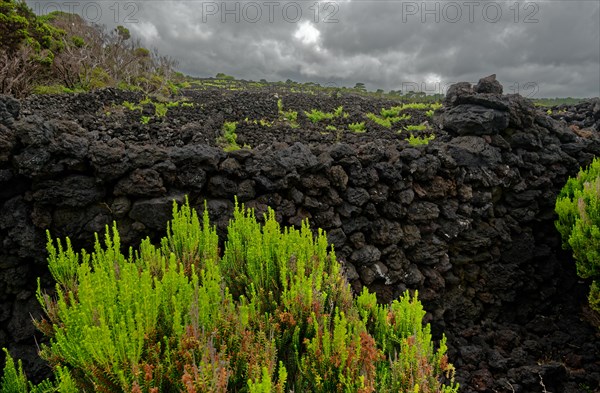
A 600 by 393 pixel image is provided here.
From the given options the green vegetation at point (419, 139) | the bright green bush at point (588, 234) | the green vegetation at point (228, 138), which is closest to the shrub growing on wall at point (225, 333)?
the bright green bush at point (588, 234)

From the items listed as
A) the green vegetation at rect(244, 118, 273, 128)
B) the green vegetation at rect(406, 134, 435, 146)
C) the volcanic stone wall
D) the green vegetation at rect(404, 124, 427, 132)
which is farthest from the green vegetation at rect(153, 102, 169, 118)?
the green vegetation at rect(404, 124, 427, 132)

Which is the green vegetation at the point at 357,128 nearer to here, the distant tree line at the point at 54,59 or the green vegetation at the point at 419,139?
the green vegetation at the point at 419,139

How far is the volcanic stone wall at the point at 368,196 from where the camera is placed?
16.6 ft

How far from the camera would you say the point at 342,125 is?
16.7 meters

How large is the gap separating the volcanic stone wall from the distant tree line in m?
5.93

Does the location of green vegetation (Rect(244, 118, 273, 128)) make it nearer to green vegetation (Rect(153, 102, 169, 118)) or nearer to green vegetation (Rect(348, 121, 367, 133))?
green vegetation (Rect(153, 102, 169, 118))

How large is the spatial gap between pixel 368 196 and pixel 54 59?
19.2 meters

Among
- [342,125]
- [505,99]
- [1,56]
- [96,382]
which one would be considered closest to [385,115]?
[342,125]

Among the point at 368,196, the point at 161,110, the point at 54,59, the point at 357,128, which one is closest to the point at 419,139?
the point at 357,128

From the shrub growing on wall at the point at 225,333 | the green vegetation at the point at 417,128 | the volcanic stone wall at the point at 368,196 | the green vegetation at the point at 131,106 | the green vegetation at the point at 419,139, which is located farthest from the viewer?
the green vegetation at the point at 417,128

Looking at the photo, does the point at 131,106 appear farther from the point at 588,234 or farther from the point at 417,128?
the point at 588,234

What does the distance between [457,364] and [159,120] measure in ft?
36.6

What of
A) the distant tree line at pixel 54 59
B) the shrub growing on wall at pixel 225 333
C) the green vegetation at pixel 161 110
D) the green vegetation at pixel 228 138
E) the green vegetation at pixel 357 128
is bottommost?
the shrub growing on wall at pixel 225 333

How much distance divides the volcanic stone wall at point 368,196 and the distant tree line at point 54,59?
19.5 feet
